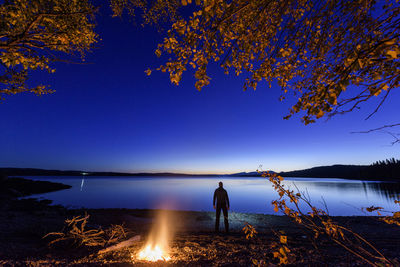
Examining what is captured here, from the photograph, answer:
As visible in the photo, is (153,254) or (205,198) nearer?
(153,254)

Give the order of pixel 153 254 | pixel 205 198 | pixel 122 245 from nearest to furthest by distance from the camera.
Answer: pixel 153 254 < pixel 122 245 < pixel 205 198

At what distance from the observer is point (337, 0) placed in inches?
109

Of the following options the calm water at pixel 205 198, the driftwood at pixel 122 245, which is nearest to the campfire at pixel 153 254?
the driftwood at pixel 122 245

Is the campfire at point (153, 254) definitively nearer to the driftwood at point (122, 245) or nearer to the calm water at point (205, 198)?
the driftwood at point (122, 245)

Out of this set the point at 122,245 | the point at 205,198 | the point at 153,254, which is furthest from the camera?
the point at 205,198

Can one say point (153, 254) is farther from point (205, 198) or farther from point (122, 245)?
point (205, 198)

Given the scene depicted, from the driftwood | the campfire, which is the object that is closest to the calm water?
the campfire

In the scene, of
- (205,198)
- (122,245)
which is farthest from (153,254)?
(205,198)

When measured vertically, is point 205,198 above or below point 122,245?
below

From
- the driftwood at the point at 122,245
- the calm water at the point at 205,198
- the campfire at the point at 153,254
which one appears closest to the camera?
the campfire at the point at 153,254

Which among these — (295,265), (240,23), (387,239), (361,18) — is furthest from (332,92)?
(387,239)

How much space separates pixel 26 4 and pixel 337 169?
223153 mm

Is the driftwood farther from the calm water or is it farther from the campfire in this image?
the calm water

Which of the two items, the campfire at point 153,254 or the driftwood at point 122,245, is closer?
the campfire at point 153,254
